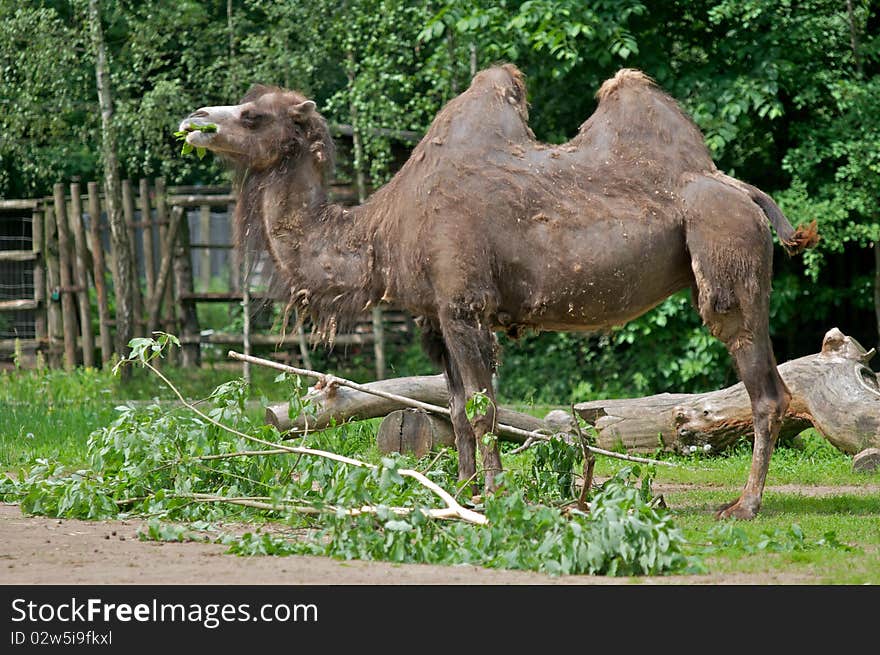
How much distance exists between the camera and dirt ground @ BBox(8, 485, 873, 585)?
5.93 metres

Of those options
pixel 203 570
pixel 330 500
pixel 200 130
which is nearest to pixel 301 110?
pixel 200 130

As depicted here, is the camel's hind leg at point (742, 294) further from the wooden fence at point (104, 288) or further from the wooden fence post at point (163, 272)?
the wooden fence post at point (163, 272)

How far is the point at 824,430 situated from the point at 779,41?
231 inches

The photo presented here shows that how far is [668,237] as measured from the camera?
796 centimetres

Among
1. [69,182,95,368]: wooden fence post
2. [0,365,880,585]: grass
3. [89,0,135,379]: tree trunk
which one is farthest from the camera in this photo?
[69,182,95,368]: wooden fence post

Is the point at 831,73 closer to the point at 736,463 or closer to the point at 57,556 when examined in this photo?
the point at 736,463

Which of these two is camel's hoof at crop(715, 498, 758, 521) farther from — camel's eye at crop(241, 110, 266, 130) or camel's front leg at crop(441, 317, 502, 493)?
camel's eye at crop(241, 110, 266, 130)

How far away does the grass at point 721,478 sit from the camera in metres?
6.39

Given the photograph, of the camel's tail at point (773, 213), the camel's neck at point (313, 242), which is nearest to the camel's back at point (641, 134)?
the camel's tail at point (773, 213)

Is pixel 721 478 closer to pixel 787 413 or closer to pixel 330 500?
pixel 787 413

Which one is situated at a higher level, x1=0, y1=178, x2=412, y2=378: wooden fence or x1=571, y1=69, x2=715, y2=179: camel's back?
x1=571, y1=69, x2=715, y2=179: camel's back

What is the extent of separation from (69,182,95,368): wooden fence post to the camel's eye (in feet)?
32.8

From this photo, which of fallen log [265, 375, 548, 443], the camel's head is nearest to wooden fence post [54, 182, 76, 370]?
fallen log [265, 375, 548, 443]

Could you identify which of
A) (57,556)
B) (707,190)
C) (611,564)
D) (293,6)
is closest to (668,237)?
(707,190)
